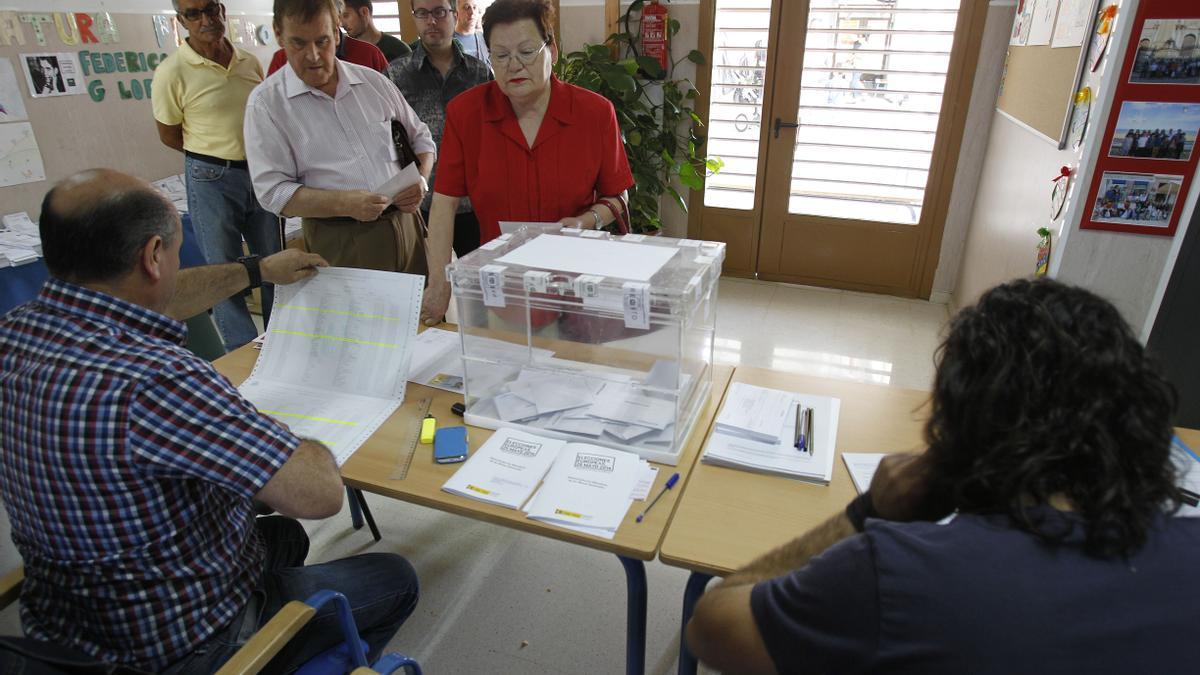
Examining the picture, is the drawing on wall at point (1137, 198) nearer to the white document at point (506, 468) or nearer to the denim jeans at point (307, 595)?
the white document at point (506, 468)

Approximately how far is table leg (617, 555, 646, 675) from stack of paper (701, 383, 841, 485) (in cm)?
25

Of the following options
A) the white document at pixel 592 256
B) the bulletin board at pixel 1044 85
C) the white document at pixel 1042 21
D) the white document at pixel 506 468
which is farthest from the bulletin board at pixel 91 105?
the white document at pixel 1042 21

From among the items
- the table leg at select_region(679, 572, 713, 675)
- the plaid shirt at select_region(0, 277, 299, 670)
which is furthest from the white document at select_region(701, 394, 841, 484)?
the plaid shirt at select_region(0, 277, 299, 670)

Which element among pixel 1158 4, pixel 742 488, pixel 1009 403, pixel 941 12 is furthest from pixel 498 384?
pixel 941 12

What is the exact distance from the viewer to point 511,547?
2.21 meters

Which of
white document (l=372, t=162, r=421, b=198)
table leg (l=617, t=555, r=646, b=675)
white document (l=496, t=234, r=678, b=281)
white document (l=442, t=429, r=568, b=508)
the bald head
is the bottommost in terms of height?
table leg (l=617, t=555, r=646, b=675)

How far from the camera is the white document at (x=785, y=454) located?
4.28 feet

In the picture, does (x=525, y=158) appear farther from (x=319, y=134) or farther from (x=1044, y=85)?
(x=1044, y=85)

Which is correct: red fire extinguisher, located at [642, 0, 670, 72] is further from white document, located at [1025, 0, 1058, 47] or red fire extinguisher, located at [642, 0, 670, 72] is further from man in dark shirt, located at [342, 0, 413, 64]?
white document, located at [1025, 0, 1058, 47]

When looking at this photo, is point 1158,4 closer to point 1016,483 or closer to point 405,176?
point 1016,483

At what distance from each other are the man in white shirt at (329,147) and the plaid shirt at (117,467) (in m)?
1.04

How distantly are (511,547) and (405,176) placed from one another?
1.18 m

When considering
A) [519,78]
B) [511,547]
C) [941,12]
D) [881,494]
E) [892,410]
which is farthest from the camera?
[941,12]

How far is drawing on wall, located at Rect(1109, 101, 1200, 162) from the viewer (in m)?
1.89
